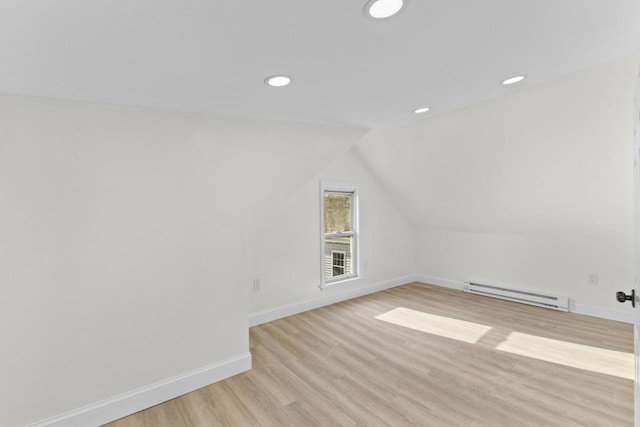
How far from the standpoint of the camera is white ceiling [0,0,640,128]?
109 centimetres

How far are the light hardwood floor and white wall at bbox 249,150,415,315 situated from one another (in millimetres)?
468

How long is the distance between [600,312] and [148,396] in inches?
196

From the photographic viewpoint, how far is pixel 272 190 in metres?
2.94

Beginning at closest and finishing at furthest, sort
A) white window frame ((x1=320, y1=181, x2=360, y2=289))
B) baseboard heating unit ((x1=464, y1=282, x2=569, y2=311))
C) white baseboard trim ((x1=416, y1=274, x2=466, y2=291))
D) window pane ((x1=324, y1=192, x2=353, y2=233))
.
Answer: baseboard heating unit ((x1=464, y1=282, x2=569, y2=311)) → white window frame ((x1=320, y1=181, x2=360, y2=289)) → window pane ((x1=324, y1=192, x2=353, y2=233)) → white baseboard trim ((x1=416, y1=274, x2=466, y2=291))

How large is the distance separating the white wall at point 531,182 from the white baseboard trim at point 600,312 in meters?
0.06

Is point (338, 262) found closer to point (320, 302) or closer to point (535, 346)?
point (320, 302)

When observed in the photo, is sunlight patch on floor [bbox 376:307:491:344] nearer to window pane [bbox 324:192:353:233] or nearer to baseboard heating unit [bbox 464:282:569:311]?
baseboard heating unit [bbox 464:282:569:311]

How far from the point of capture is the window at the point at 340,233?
4.53m

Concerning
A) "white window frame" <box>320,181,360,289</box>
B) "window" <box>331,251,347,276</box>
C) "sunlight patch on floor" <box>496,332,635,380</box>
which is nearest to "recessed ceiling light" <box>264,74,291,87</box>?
"white window frame" <box>320,181,360,289</box>

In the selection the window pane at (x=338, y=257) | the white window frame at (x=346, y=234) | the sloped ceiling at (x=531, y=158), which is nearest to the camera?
the sloped ceiling at (x=531, y=158)

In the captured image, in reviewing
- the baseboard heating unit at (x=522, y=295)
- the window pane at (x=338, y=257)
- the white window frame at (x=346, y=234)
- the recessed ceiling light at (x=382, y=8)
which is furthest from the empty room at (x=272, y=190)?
the window pane at (x=338, y=257)

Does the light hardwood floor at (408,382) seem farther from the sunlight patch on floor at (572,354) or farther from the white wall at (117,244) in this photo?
the white wall at (117,244)

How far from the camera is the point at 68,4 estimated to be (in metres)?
0.98

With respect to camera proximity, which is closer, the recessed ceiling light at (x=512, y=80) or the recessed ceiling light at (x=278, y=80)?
the recessed ceiling light at (x=278, y=80)
